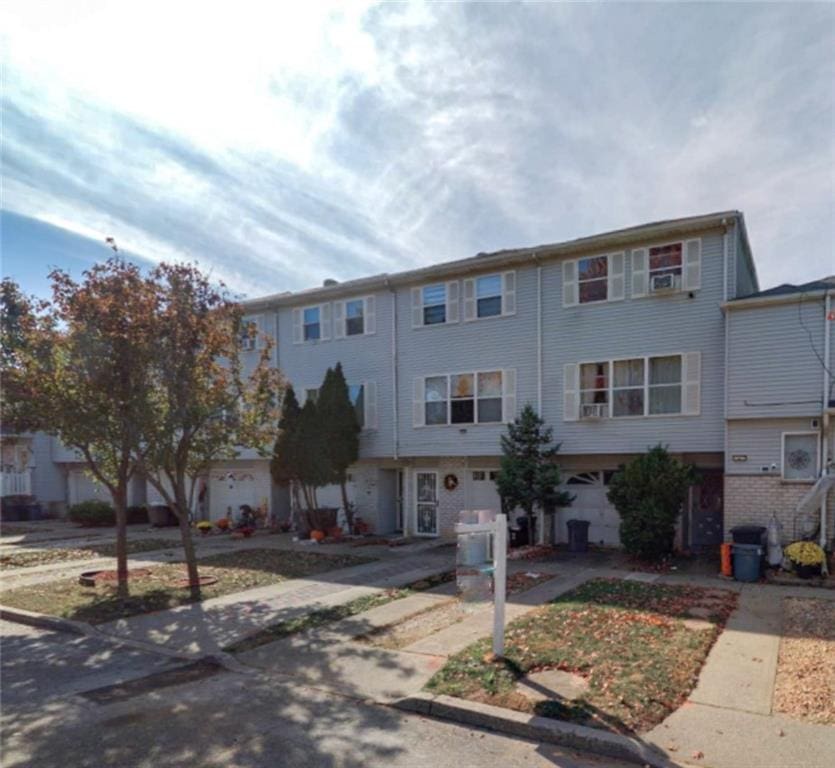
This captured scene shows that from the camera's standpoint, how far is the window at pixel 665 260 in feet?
48.8

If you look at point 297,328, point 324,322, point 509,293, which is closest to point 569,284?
point 509,293

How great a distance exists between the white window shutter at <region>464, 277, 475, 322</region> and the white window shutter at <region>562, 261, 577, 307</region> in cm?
268

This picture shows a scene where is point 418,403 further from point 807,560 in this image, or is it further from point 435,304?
point 807,560

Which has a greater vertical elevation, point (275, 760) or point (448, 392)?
point (448, 392)

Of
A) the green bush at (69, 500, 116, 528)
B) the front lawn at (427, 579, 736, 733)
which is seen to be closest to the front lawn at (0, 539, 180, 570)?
the green bush at (69, 500, 116, 528)

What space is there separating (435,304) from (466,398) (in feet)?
9.88

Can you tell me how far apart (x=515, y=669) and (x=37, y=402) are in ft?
28.0

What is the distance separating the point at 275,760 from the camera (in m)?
4.70

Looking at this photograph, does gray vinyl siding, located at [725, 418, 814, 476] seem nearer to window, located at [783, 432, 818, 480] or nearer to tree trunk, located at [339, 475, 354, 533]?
window, located at [783, 432, 818, 480]

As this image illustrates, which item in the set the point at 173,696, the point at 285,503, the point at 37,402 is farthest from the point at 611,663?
the point at 285,503

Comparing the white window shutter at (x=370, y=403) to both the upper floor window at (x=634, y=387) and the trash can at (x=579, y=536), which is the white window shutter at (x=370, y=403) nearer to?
the upper floor window at (x=634, y=387)

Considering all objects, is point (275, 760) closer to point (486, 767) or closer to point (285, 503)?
point (486, 767)

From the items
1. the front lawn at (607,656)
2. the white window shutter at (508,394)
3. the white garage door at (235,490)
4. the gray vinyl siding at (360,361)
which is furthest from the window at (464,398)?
the front lawn at (607,656)

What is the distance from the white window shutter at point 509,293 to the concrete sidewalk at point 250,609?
24.0ft
